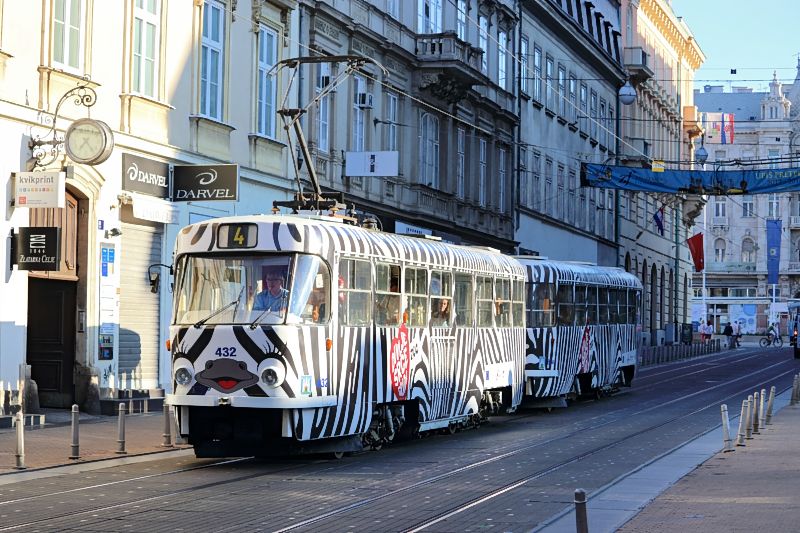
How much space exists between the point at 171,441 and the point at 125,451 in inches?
62.1

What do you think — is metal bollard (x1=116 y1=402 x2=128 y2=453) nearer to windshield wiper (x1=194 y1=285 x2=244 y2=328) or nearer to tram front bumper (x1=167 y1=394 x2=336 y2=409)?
tram front bumper (x1=167 y1=394 x2=336 y2=409)

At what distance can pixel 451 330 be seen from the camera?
899 inches

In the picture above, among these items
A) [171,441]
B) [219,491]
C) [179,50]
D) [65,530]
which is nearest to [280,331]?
[219,491]

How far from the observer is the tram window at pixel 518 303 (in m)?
27.0

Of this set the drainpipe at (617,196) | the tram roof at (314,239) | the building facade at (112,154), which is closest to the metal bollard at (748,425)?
the tram roof at (314,239)

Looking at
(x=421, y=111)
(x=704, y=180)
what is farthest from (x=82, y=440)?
(x=704, y=180)

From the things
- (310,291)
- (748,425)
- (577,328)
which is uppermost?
(310,291)

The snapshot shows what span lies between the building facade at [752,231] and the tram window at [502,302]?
358ft

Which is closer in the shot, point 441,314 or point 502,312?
point 441,314

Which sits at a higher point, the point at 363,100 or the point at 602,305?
the point at 363,100

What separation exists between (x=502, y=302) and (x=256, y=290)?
353 inches

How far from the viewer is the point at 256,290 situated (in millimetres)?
17859

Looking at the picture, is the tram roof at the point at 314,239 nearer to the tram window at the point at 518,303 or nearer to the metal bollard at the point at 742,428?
the metal bollard at the point at 742,428

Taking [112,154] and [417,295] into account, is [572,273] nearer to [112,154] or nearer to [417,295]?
[112,154]
